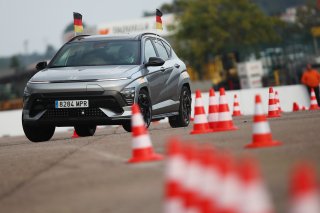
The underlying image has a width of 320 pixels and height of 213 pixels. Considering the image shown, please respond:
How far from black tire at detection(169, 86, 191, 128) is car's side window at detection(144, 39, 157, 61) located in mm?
1144

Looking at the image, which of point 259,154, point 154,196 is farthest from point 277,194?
point 259,154

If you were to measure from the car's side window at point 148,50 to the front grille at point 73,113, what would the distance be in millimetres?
1787

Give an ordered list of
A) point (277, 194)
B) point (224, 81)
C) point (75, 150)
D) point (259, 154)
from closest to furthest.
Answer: point (277, 194)
point (259, 154)
point (75, 150)
point (224, 81)

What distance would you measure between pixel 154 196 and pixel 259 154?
2694 millimetres

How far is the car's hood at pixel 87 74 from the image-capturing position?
15336 millimetres

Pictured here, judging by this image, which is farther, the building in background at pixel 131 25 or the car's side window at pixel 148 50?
the building in background at pixel 131 25

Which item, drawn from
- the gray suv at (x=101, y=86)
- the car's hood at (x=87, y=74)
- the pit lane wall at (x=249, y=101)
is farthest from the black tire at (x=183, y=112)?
the pit lane wall at (x=249, y=101)

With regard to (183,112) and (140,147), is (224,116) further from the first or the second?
(140,147)

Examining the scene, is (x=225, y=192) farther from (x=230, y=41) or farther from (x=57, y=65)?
(x=230, y=41)

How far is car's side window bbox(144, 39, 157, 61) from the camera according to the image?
1667 cm

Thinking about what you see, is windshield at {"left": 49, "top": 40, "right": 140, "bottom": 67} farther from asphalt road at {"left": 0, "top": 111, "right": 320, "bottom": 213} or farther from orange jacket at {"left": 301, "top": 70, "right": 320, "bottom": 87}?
orange jacket at {"left": 301, "top": 70, "right": 320, "bottom": 87}

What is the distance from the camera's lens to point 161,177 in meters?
8.85

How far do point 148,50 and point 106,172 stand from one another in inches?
284

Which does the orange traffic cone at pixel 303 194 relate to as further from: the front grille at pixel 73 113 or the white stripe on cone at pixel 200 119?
the front grille at pixel 73 113
